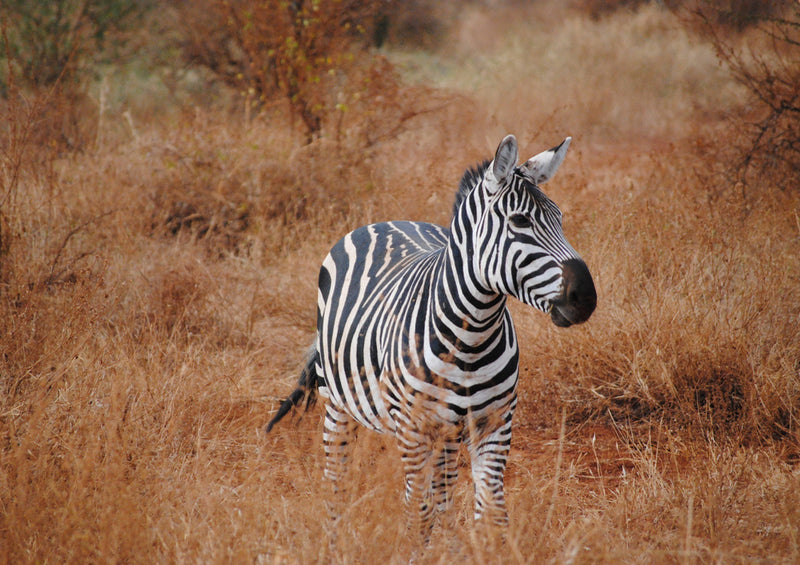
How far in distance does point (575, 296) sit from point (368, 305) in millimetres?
1181

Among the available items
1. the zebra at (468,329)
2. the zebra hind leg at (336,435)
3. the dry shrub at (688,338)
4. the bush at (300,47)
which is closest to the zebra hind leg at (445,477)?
the zebra at (468,329)

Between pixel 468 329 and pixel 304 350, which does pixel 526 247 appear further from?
pixel 304 350

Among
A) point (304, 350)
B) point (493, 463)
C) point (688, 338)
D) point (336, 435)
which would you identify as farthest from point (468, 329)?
point (304, 350)

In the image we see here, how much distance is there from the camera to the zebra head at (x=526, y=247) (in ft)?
7.59

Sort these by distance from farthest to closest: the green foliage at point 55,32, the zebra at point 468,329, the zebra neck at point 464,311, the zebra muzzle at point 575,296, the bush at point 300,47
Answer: the green foliage at point 55,32
the bush at point 300,47
the zebra neck at point 464,311
the zebra at point 468,329
the zebra muzzle at point 575,296

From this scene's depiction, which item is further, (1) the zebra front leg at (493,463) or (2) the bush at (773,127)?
(2) the bush at (773,127)

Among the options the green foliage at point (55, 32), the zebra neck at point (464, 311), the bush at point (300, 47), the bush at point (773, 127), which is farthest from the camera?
the green foliage at point (55, 32)

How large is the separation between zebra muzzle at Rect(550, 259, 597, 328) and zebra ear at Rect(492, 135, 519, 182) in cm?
41

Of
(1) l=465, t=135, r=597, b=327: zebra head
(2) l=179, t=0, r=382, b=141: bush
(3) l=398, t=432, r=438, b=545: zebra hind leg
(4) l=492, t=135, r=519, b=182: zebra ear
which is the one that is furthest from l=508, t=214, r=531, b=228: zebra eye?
(2) l=179, t=0, r=382, b=141: bush

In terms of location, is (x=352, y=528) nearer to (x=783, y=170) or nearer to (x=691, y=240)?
(x=691, y=240)

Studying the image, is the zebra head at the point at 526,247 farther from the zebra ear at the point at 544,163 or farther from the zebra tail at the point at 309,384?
the zebra tail at the point at 309,384

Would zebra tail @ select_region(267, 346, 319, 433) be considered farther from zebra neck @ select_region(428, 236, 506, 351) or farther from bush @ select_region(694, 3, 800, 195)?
bush @ select_region(694, 3, 800, 195)

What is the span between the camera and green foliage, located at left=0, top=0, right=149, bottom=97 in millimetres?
9688

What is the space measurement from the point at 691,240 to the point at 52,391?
3925 millimetres
